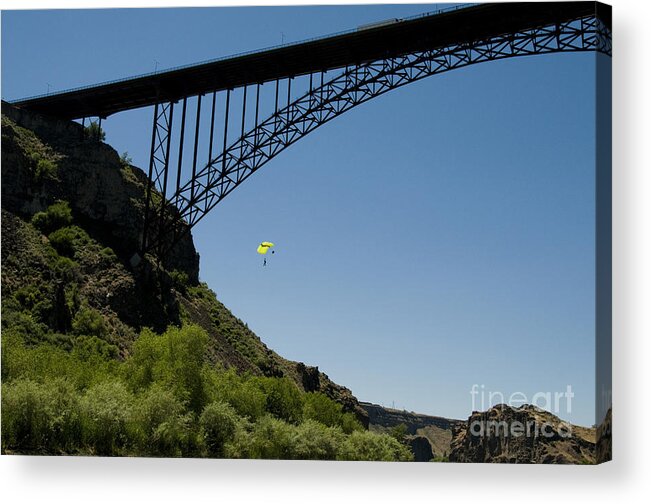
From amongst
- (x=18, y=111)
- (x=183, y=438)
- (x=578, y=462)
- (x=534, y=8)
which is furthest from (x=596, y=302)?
(x=18, y=111)

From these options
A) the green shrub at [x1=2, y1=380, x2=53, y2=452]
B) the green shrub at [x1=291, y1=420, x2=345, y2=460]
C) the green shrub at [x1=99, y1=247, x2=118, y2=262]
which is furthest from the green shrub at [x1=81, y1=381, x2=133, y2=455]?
the green shrub at [x1=99, y1=247, x2=118, y2=262]

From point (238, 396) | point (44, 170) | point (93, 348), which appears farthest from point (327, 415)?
point (44, 170)

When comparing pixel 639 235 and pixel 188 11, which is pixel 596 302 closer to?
pixel 639 235

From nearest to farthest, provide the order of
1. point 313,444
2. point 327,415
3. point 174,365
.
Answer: point 313,444, point 174,365, point 327,415

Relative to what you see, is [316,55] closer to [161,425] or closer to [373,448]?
[373,448]

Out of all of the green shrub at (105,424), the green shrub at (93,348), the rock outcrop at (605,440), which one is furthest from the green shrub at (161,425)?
the rock outcrop at (605,440)

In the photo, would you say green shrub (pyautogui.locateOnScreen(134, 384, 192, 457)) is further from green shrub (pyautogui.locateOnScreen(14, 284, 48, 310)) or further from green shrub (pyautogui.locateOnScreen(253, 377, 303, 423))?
green shrub (pyautogui.locateOnScreen(14, 284, 48, 310))
